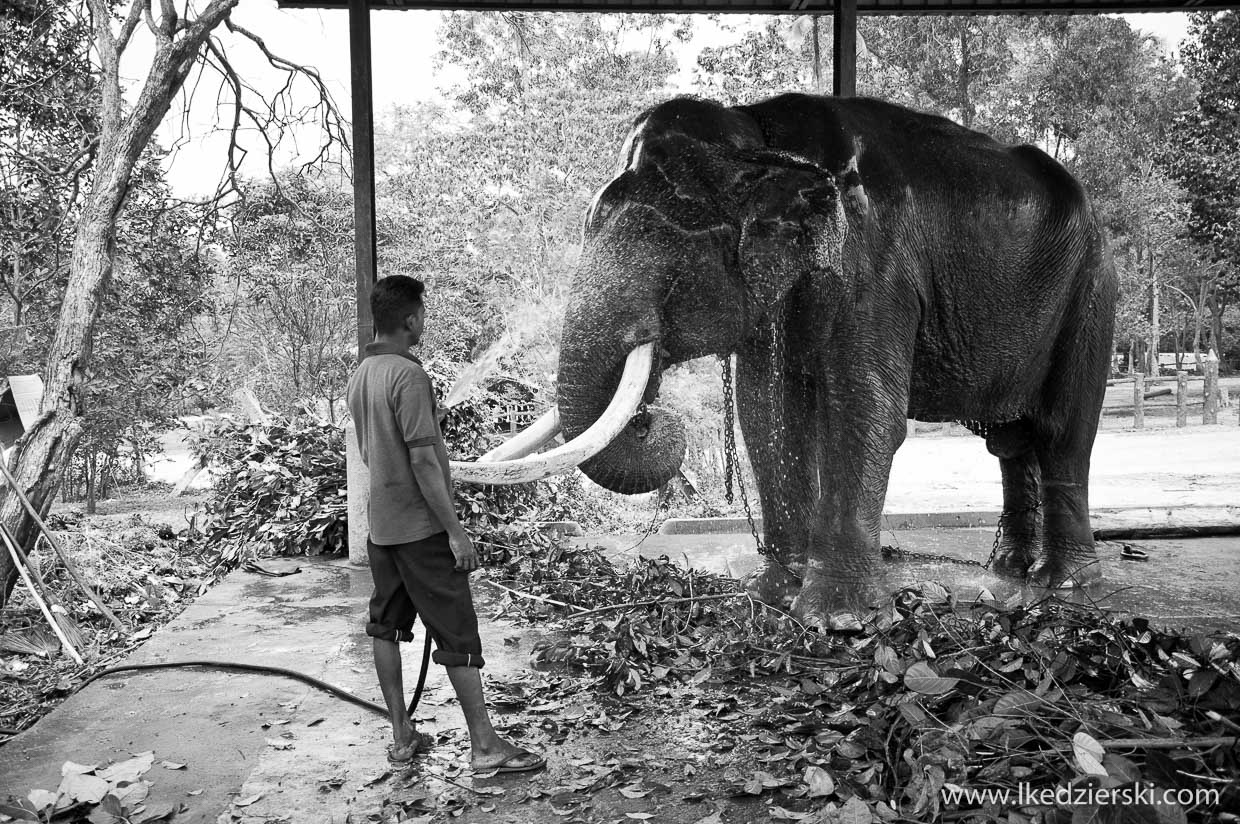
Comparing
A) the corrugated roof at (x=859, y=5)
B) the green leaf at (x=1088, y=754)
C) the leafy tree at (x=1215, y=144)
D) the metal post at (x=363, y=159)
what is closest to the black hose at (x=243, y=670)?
the metal post at (x=363, y=159)

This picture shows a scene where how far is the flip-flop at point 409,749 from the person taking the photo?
3.43 m

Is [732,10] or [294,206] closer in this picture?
[732,10]

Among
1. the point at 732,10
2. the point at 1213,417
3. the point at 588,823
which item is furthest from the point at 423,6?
the point at 1213,417

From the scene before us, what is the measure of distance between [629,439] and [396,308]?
1.51 m

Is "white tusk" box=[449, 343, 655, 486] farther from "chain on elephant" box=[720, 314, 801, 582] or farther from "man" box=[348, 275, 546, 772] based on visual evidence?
"chain on elephant" box=[720, 314, 801, 582]

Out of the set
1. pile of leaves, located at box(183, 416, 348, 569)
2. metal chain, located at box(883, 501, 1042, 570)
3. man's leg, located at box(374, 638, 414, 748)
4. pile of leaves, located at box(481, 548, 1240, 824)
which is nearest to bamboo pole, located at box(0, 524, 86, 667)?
pile of leaves, located at box(183, 416, 348, 569)

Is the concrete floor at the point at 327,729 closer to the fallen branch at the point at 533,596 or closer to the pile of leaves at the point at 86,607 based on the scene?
the fallen branch at the point at 533,596

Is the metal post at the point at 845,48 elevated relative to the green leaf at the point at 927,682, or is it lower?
elevated

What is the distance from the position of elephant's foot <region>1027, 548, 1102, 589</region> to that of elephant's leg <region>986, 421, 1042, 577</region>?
0.65 feet

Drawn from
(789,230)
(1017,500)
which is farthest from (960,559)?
(789,230)

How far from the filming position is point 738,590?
5.40 m

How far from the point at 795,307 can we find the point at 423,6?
3.68 meters

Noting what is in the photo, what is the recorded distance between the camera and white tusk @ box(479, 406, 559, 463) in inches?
182

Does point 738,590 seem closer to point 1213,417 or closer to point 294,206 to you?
point 294,206
